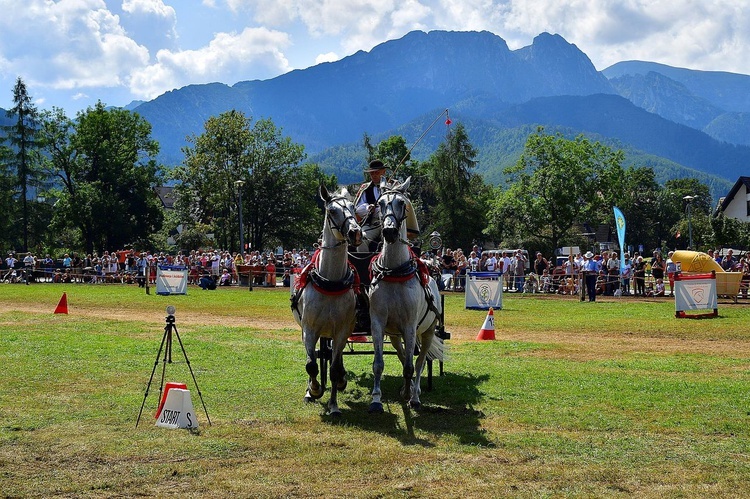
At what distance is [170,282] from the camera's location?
115 ft

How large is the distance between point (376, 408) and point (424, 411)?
758 mm

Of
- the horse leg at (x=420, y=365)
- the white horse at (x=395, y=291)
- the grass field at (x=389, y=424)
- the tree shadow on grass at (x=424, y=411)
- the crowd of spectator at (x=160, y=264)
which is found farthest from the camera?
the crowd of spectator at (x=160, y=264)

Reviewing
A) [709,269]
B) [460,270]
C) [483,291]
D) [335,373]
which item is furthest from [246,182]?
[335,373]

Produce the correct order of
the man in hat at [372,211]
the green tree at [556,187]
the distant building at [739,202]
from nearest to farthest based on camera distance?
the man in hat at [372,211], the green tree at [556,187], the distant building at [739,202]

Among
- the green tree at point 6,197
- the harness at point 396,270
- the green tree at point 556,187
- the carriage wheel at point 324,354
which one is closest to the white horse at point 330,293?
the harness at point 396,270

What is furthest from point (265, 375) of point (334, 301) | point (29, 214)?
point (29, 214)

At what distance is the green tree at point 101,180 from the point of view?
6888 cm

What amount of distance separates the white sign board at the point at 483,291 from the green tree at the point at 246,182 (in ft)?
153

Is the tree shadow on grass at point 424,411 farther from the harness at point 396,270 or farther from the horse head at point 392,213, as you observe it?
the horse head at point 392,213

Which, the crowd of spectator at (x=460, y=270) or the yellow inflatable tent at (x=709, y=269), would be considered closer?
the yellow inflatable tent at (x=709, y=269)

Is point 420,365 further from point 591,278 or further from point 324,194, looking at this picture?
point 591,278

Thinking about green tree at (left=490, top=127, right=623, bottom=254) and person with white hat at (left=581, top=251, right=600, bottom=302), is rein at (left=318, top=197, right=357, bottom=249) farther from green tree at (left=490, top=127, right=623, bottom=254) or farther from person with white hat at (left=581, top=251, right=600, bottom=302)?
green tree at (left=490, top=127, right=623, bottom=254)

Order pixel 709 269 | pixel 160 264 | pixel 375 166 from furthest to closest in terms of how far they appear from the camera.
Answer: pixel 160 264 < pixel 709 269 < pixel 375 166

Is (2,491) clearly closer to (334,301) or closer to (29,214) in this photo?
(334,301)
